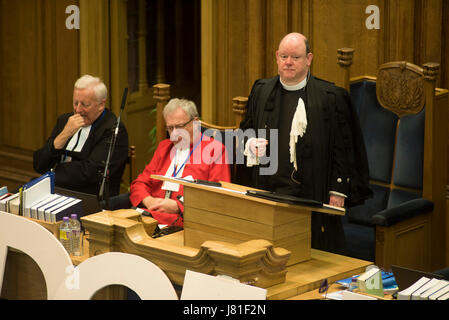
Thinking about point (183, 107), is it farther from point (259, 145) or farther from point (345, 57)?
point (345, 57)

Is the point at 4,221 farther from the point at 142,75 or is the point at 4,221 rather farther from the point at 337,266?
the point at 142,75

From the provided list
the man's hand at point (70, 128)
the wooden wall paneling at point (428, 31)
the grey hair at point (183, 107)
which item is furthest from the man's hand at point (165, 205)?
the wooden wall paneling at point (428, 31)

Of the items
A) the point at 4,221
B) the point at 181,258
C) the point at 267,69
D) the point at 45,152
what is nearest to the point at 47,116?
the point at 45,152

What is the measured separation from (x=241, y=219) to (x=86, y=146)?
6.29 ft

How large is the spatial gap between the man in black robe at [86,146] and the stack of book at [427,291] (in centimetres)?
240

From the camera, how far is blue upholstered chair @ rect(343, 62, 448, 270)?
4.62m

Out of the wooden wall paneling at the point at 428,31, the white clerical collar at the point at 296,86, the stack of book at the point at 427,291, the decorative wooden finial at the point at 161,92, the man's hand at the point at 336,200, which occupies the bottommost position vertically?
the stack of book at the point at 427,291

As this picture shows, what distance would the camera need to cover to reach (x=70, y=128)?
17.0 feet

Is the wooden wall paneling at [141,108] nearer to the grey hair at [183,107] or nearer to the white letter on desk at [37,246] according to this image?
the grey hair at [183,107]

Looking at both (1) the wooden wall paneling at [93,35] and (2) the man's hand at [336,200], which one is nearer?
(2) the man's hand at [336,200]

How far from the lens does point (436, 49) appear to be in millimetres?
4973

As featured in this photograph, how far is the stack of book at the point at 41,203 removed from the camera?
4.00 meters

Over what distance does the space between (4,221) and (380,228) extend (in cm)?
190

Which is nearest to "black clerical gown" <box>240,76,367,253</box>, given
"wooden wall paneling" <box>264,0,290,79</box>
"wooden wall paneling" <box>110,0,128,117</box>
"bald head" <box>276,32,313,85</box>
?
"bald head" <box>276,32,313,85</box>
